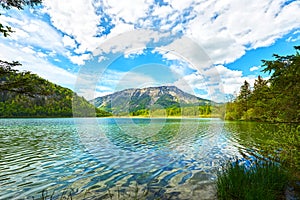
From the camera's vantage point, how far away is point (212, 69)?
23609 mm

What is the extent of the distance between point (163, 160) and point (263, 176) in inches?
320

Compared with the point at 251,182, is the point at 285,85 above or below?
above

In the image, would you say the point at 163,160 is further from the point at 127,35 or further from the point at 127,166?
the point at 127,35

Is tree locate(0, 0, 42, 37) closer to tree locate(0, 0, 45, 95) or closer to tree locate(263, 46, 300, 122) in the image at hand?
tree locate(0, 0, 45, 95)

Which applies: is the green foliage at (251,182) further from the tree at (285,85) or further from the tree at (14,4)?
the tree at (14,4)

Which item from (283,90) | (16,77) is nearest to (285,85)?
(283,90)

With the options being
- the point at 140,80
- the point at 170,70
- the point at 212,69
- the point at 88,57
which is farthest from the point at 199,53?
the point at 88,57

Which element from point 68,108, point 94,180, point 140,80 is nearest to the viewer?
point 94,180

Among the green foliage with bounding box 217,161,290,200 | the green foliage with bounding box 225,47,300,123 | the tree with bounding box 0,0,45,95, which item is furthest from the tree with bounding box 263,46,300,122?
the tree with bounding box 0,0,45,95

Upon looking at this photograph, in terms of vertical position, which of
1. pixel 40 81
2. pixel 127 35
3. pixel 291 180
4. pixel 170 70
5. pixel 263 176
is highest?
pixel 127 35

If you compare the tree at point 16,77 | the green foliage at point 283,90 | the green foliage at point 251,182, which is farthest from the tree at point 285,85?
the tree at point 16,77

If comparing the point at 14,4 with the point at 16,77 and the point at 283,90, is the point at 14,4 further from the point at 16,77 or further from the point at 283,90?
the point at 283,90

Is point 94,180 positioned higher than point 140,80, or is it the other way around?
point 140,80

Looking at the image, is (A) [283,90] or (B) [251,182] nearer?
(B) [251,182]
